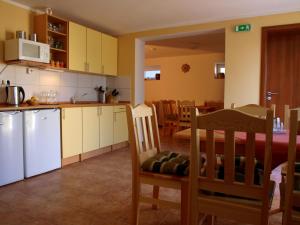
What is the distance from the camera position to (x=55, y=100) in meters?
3.94

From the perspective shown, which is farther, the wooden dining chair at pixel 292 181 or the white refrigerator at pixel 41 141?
the white refrigerator at pixel 41 141

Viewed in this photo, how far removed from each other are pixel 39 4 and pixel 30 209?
269cm

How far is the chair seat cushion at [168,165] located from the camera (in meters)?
1.60

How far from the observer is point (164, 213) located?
214cm

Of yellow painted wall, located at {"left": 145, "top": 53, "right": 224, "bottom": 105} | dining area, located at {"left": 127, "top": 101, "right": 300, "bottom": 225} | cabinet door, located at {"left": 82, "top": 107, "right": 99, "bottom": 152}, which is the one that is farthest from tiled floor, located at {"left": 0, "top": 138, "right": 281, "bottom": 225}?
yellow painted wall, located at {"left": 145, "top": 53, "right": 224, "bottom": 105}

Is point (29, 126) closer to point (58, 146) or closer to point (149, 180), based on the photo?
point (58, 146)

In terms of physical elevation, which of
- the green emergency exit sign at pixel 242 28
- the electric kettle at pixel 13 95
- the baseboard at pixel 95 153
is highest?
the green emergency exit sign at pixel 242 28

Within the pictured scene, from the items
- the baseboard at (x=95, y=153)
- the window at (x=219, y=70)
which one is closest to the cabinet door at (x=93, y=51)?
the baseboard at (x=95, y=153)

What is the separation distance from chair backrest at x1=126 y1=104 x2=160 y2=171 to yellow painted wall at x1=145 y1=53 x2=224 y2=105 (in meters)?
5.87

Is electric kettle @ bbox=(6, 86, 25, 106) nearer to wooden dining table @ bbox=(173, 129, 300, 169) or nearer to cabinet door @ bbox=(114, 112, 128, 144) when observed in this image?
cabinet door @ bbox=(114, 112, 128, 144)

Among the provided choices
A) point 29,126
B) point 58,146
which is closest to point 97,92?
point 58,146

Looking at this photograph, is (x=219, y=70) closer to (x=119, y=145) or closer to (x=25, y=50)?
(x=119, y=145)

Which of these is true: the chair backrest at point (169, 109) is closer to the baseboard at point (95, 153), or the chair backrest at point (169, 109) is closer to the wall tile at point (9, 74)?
the baseboard at point (95, 153)

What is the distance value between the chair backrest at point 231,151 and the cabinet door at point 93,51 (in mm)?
3290
